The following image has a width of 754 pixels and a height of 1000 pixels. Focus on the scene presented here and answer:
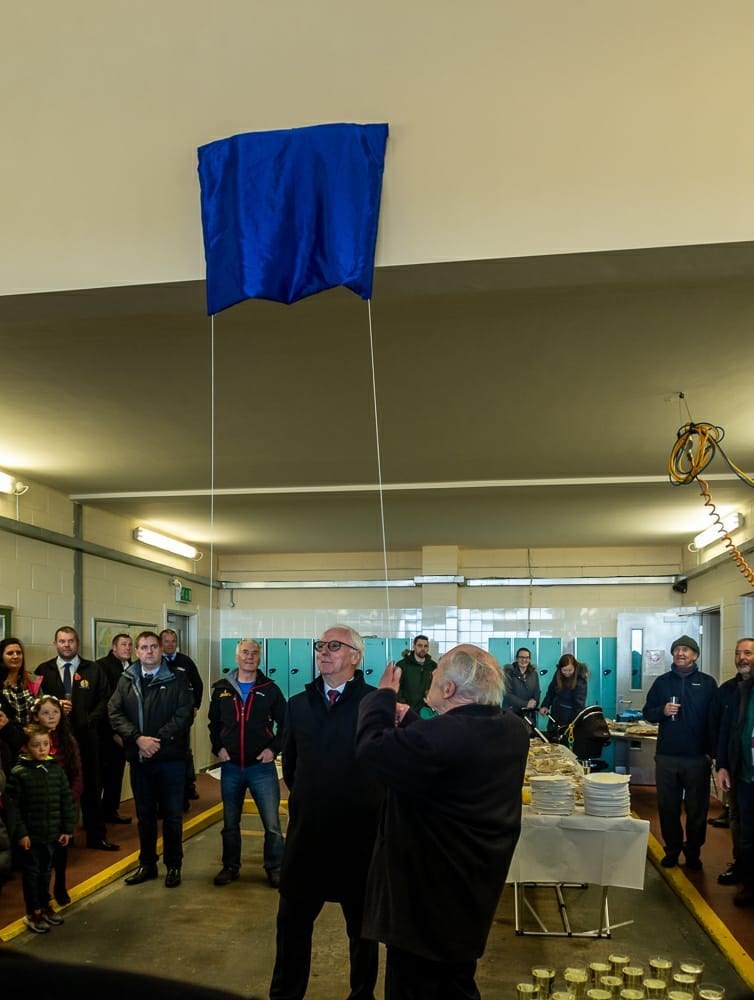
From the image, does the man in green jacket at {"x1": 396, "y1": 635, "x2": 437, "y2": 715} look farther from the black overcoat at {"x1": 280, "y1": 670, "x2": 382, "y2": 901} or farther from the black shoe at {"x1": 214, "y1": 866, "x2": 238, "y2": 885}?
the black overcoat at {"x1": 280, "y1": 670, "x2": 382, "y2": 901}

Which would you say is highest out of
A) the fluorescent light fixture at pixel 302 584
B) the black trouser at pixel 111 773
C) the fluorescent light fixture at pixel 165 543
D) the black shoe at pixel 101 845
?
the fluorescent light fixture at pixel 165 543

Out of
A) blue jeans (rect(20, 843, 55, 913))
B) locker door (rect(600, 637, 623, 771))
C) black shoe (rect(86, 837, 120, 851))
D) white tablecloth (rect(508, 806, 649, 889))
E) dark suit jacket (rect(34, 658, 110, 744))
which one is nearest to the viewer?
white tablecloth (rect(508, 806, 649, 889))

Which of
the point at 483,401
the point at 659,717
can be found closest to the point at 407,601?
the point at 659,717

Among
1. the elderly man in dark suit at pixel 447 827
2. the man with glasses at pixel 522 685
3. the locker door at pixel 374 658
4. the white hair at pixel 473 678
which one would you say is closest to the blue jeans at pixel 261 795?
the elderly man in dark suit at pixel 447 827

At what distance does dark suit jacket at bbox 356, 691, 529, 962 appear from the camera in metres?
2.50

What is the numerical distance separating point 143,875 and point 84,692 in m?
1.76

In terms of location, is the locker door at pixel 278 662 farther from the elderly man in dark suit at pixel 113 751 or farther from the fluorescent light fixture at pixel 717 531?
the fluorescent light fixture at pixel 717 531

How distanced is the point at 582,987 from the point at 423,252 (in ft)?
7.40

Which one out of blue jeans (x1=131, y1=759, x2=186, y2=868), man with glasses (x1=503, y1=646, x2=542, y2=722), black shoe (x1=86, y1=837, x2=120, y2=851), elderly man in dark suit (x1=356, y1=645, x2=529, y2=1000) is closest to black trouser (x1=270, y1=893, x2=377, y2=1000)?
elderly man in dark suit (x1=356, y1=645, x2=529, y2=1000)

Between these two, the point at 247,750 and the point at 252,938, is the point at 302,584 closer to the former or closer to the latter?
the point at 247,750

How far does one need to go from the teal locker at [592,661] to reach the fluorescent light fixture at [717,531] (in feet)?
6.79

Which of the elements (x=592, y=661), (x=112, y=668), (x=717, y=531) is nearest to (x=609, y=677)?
(x=592, y=661)

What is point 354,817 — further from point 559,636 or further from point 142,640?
point 559,636

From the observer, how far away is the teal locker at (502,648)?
40.9ft
